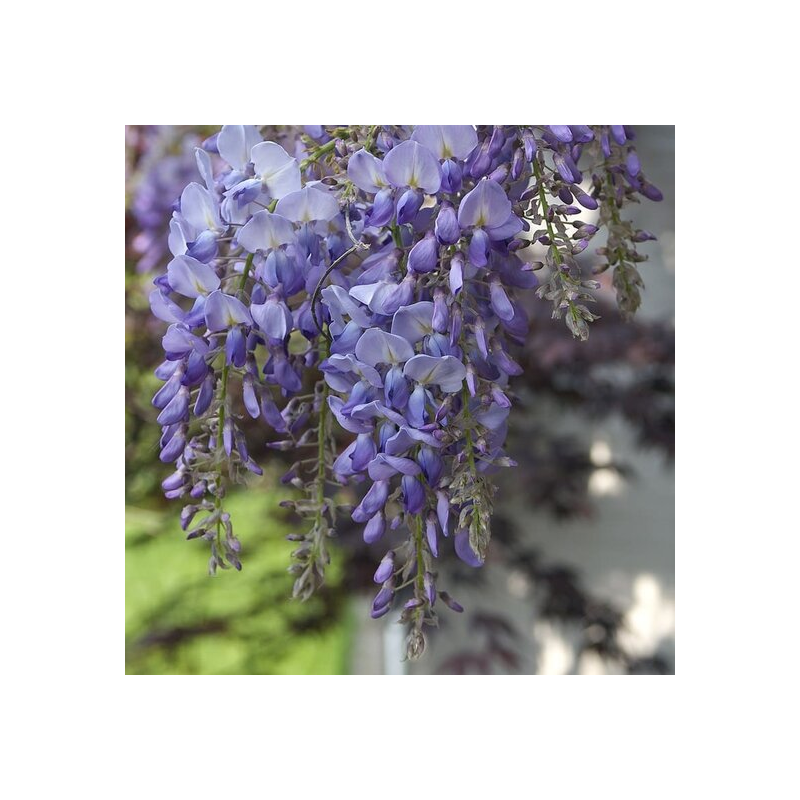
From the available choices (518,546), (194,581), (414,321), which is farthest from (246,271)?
(518,546)

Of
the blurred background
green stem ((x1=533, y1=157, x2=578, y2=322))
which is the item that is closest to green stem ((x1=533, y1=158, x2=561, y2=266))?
green stem ((x1=533, y1=157, x2=578, y2=322))

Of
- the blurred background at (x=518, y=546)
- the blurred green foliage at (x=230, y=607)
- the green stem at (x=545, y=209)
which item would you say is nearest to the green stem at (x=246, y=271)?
the green stem at (x=545, y=209)

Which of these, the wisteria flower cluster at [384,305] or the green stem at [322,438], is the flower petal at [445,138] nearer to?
the wisteria flower cluster at [384,305]

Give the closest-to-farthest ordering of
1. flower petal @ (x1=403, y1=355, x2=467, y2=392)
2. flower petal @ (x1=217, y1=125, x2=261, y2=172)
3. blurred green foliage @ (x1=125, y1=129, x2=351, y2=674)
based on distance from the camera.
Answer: flower petal @ (x1=403, y1=355, x2=467, y2=392)
flower petal @ (x1=217, y1=125, x2=261, y2=172)
blurred green foliage @ (x1=125, y1=129, x2=351, y2=674)

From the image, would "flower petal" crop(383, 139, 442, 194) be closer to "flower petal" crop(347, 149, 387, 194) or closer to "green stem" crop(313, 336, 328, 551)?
"flower petal" crop(347, 149, 387, 194)
